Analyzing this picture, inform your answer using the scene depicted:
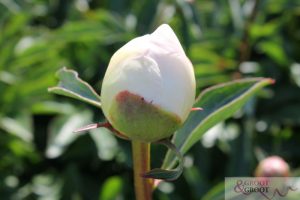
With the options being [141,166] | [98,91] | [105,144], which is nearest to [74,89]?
[141,166]

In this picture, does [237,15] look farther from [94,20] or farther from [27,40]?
[27,40]

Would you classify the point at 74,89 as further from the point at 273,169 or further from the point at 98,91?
the point at 98,91

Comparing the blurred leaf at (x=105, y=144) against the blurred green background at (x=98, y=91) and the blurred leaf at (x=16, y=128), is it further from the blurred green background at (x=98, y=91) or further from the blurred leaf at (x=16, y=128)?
the blurred leaf at (x=16, y=128)

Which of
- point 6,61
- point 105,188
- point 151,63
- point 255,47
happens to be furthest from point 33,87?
point 151,63

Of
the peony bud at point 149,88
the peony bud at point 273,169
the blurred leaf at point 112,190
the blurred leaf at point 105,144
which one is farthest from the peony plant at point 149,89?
the blurred leaf at point 105,144

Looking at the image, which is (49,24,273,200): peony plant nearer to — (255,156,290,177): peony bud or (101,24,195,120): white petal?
(101,24,195,120): white petal
